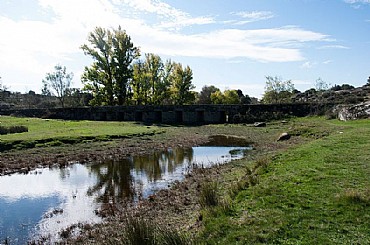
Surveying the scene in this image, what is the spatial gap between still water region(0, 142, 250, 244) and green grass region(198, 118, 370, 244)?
475 centimetres

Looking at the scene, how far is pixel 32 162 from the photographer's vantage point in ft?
68.4

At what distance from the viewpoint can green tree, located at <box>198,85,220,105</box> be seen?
3687 inches

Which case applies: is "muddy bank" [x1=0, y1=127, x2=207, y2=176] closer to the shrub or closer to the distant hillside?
the shrub

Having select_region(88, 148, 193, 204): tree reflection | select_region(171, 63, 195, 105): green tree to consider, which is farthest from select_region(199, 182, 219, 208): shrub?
select_region(171, 63, 195, 105): green tree

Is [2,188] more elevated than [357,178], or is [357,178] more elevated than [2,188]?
[357,178]

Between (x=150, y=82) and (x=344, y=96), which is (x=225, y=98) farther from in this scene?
(x=344, y=96)

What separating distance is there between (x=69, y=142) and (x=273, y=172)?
19.1m

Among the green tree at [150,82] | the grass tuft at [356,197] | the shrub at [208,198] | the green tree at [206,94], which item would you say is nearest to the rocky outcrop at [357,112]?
the grass tuft at [356,197]

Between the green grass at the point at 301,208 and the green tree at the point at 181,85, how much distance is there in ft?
204

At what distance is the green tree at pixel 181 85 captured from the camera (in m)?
75.2

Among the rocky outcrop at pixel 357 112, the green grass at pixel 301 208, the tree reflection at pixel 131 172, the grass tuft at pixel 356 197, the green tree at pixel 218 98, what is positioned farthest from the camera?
the green tree at pixel 218 98

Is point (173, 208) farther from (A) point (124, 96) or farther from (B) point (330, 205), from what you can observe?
(A) point (124, 96)

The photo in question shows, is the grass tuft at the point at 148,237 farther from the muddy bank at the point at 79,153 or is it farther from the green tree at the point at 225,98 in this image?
the green tree at the point at 225,98

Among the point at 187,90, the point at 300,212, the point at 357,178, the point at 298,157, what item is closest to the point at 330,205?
the point at 300,212
